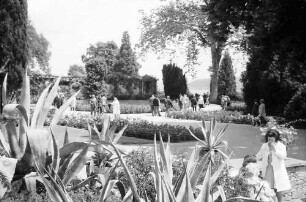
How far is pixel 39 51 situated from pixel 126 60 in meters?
12.6

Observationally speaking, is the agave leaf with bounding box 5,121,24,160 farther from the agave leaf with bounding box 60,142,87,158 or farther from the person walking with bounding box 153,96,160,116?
the person walking with bounding box 153,96,160,116

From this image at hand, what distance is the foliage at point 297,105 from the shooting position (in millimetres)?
20078

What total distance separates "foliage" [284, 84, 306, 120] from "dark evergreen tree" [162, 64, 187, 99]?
2212 centimetres

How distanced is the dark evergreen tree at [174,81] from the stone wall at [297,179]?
A: 34.2m

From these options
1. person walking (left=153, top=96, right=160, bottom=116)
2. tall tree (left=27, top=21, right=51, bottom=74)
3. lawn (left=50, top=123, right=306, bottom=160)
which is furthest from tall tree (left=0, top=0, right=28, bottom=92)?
tall tree (left=27, top=21, right=51, bottom=74)

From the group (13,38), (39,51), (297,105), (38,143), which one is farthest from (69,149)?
(39,51)

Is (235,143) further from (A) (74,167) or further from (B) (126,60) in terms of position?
(B) (126,60)

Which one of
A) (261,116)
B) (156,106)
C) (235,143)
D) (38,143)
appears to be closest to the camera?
(38,143)

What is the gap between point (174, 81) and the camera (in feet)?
139

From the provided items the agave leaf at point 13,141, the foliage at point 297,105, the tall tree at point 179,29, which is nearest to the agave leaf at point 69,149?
the agave leaf at point 13,141

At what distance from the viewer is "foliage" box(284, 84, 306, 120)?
790 inches

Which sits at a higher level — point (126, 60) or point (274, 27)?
point (126, 60)

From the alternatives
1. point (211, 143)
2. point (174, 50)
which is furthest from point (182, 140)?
point (174, 50)

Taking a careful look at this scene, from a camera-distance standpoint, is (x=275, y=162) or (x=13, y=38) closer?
(x=275, y=162)
